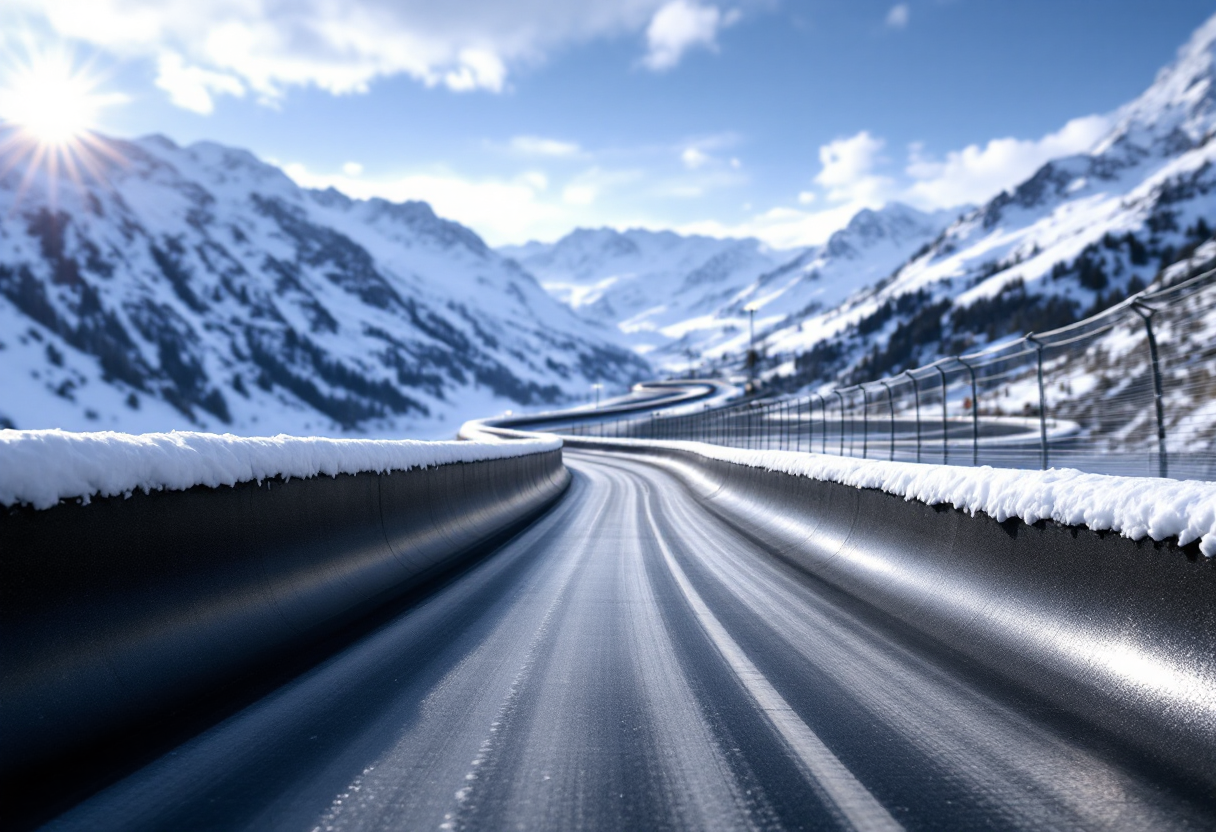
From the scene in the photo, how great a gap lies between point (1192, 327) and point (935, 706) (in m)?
5.52

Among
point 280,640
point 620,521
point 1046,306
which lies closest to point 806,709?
point 280,640

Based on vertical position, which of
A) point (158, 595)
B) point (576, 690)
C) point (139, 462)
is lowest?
point (576, 690)

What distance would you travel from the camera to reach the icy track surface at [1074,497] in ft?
12.3

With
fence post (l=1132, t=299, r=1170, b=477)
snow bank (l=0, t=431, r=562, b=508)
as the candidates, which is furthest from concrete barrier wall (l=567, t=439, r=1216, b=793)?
snow bank (l=0, t=431, r=562, b=508)

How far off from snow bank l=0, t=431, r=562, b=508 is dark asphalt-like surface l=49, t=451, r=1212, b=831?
4.35 feet

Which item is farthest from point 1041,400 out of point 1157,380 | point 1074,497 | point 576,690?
point 576,690

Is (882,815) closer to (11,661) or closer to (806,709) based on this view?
(806,709)

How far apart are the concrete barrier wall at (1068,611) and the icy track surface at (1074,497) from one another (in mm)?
90

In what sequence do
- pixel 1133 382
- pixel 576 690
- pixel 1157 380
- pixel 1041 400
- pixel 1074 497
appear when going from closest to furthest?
pixel 1074 497 < pixel 576 690 < pixel 1157 380 < pixel 1041 400 < pixel 1133 382

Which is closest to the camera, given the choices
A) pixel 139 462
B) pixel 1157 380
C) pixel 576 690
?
pixel 139 462

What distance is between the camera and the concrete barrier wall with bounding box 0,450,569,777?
3.65 metres

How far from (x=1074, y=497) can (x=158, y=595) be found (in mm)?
5060

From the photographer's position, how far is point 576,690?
4.91 metres

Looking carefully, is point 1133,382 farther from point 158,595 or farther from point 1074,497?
point 158,595
